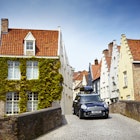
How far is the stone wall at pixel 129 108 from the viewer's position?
54.1 feet

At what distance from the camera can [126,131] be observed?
12.8m

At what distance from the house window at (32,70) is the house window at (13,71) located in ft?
3.61

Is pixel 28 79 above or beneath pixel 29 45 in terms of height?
→ beneath

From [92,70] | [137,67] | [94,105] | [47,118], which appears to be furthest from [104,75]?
[47,118]

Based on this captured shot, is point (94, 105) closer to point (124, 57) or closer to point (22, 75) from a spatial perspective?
point (22, 75)

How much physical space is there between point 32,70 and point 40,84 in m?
1.85

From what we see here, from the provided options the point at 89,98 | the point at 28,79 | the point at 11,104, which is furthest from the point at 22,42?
the point at 89,98

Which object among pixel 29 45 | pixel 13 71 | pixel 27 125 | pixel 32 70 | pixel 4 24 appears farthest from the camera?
pixel 4 24

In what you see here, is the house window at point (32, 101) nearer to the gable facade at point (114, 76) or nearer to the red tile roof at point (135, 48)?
the red tile roof at point (135, 48)

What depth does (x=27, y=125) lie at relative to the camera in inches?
426

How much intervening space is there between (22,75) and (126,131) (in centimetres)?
1733

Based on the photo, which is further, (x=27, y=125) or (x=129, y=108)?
(x=129, y=108)

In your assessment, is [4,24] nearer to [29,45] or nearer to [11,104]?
[29,45]

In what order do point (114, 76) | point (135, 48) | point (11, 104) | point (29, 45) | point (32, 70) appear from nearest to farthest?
point (11, 104)
point (32, 70)
point (29, 45)
point (135, 48)
point (114, 76)
